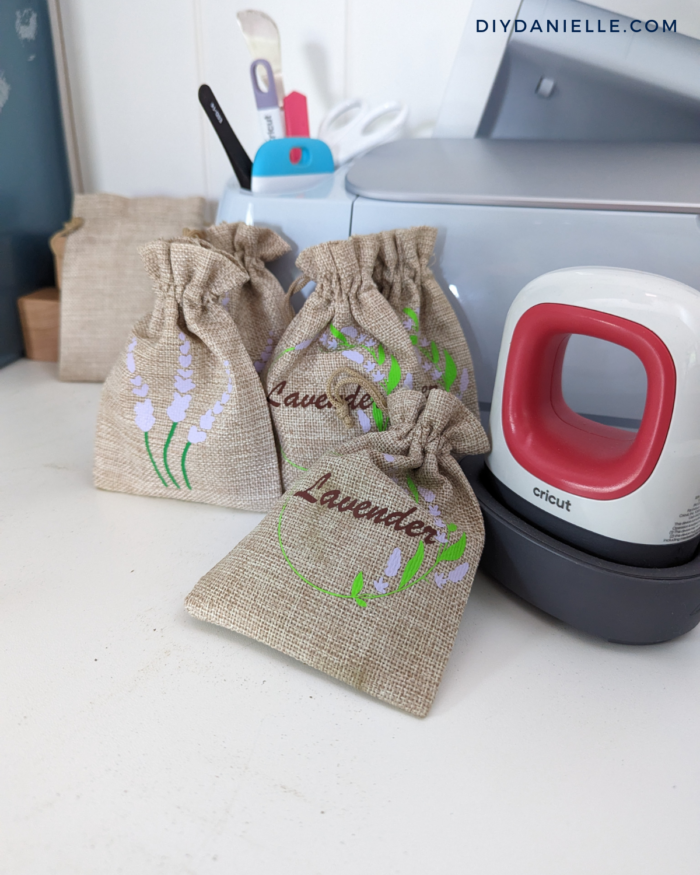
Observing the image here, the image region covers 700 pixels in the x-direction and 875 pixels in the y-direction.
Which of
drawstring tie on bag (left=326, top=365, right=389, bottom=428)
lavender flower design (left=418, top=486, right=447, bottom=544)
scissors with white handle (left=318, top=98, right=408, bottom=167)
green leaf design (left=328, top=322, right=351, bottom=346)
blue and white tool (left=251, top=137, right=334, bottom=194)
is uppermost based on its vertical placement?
scissors with white handle (left=318, top=98, right=408, bottom=167)

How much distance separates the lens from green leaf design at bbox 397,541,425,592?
1.66 feet

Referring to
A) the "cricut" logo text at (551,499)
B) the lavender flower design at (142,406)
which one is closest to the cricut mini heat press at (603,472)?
the "cricut" logo text at (551,499)

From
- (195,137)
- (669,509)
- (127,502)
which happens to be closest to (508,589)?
(669,509)

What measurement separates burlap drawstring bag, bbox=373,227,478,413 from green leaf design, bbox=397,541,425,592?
0.21 m

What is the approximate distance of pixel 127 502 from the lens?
0.68 meters

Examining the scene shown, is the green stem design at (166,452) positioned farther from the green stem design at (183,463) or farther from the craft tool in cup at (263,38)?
the craft tool in cup at (263,38)

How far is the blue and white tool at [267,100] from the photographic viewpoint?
823 millimetres

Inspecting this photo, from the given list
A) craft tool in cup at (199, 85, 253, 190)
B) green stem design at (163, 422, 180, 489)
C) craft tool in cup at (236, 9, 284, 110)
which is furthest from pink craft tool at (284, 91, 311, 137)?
green stem design at (163, 422, 180, 489)

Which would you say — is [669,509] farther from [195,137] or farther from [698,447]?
[195,137]

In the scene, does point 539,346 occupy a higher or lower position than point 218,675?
higher

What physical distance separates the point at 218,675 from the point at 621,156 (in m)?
0.70

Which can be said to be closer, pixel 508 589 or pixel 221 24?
pixel 508 589

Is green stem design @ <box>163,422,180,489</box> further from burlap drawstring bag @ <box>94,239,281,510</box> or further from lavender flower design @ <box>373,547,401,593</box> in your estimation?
lavender flower design @ <box>373,547,401,593</box>

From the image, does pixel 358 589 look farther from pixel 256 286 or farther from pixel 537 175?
pixel 537 175
